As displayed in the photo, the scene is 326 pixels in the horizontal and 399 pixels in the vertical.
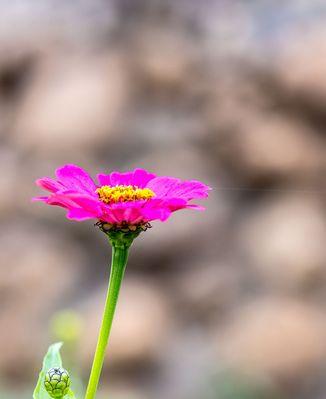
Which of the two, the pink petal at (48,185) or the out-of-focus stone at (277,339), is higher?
the out-of-focus stone at (277,339)

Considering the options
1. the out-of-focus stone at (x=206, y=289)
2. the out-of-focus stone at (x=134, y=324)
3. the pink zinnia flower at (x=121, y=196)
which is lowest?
the pink zinnia flower at (x=121, y=196)

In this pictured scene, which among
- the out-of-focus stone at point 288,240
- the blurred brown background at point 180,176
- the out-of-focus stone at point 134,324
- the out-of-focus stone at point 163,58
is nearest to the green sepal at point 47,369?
the blurred brown background at point 180,176

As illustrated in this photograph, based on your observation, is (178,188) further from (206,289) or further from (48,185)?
(206,289)

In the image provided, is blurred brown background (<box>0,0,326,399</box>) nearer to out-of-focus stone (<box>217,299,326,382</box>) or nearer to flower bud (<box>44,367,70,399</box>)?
out-of-focus stone (<box>217,299,326,382</box>)

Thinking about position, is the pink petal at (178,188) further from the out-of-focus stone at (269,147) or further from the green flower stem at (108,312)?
the out-of-focus stone at (269,147)

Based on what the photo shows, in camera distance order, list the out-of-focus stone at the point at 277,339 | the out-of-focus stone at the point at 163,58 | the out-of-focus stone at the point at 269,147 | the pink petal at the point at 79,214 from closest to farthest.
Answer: the pink petal at the point at 79,214
the out-of-focus stone at the point at 277,339
the out-of-focus stone at the point at 269,147
the out-of-focus stone at the point at 163,58

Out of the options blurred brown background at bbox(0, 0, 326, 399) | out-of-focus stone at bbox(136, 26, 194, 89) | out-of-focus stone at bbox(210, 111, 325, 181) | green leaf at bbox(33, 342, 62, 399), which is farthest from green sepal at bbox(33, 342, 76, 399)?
out-of-focus stone at bbox(136, 26, 194, 89)
